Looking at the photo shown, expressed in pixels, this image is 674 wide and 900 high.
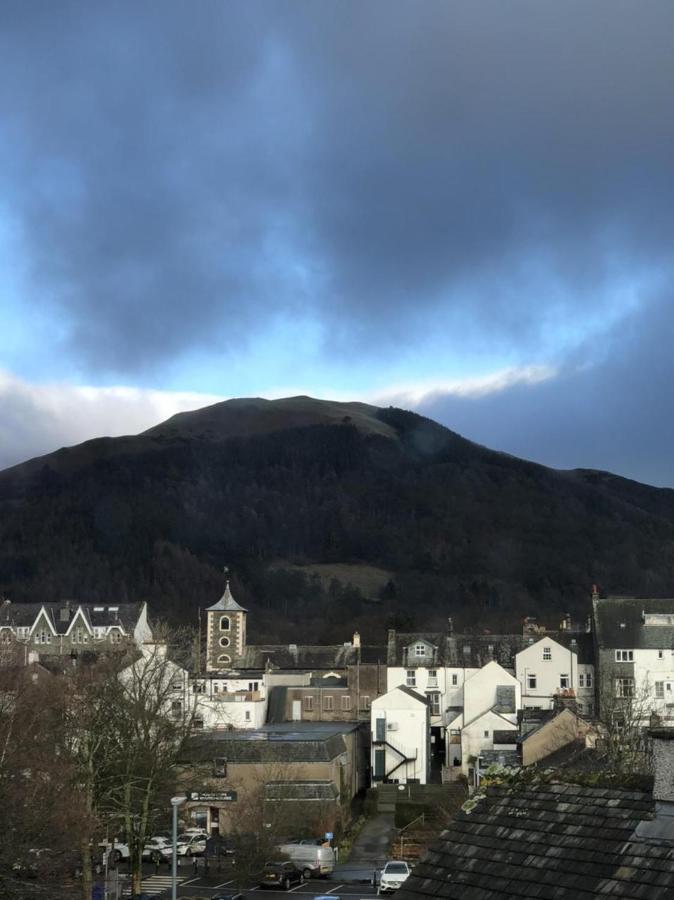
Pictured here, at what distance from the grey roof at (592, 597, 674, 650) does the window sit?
8.48ft

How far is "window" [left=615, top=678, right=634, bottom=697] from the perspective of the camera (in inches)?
3442

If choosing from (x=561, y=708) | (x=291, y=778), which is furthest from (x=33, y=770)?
(x=561, y=708)

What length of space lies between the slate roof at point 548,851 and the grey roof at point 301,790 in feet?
141

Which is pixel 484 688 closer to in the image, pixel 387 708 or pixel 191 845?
pixel 387 708

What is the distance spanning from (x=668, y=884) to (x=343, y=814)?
52798mm

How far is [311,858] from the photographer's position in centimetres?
5144

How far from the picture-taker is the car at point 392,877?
4494 centimetres

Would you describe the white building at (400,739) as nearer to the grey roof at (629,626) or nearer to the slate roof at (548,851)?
the grey roof at (629,626)

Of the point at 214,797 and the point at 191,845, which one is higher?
the point at 214,797

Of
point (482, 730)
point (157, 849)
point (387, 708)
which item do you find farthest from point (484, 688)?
point (157, 849)

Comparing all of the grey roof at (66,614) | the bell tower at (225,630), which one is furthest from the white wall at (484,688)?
the grey roof at (66,614)

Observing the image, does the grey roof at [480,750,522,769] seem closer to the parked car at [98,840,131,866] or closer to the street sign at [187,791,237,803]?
the street sign at [187,791,237,803]

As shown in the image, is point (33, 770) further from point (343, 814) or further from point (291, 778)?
point (343, 814)

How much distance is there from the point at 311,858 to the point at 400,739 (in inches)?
1022
